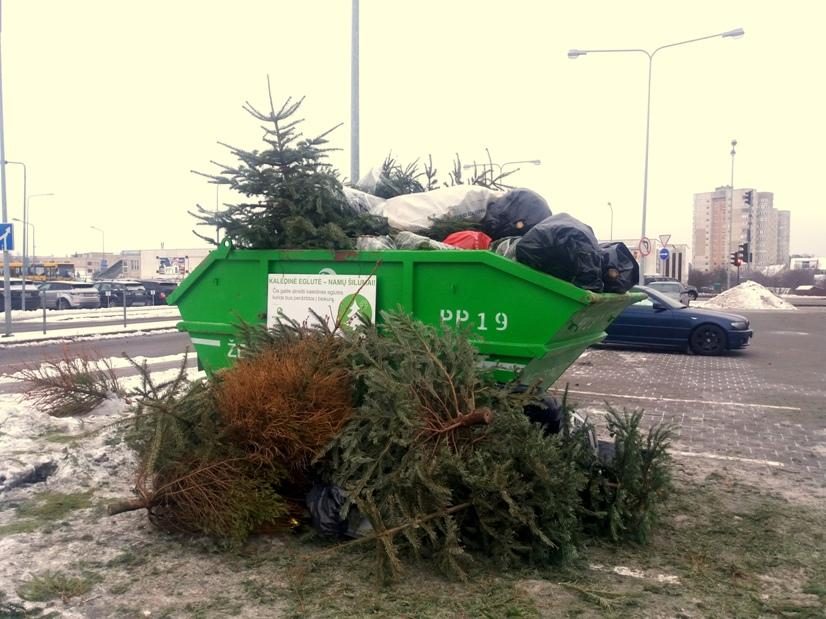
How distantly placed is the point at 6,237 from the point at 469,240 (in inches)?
612

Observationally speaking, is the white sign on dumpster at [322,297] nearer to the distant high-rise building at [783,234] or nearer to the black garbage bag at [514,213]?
the black garbage bag at [514,213]

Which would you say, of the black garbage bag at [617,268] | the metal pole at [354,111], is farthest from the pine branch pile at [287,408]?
the metal pole at [354,111]

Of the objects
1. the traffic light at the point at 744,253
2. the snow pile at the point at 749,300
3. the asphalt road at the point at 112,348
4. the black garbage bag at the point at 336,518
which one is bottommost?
the asphalt road at the point at 112,348

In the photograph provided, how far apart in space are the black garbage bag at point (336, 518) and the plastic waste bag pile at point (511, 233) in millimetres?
1806

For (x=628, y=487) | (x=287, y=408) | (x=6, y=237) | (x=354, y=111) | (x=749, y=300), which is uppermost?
(x=354, y=111)

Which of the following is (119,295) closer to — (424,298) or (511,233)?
(511,233)

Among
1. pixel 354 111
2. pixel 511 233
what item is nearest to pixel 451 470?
pixel 511 233

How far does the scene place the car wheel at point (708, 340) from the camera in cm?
1540

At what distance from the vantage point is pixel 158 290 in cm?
4028

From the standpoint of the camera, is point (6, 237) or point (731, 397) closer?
point (731, 397)

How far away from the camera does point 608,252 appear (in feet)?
17.7

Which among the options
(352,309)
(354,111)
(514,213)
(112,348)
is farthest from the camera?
(112,348)

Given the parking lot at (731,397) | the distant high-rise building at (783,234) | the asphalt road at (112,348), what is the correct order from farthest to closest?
the distant high-rise building at (783,234)
the asphalt road at (112,348)
the parking lot at (731,397)

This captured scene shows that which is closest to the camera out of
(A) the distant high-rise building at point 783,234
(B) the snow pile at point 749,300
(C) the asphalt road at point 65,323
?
(C) the asphalt road at point 65,323
